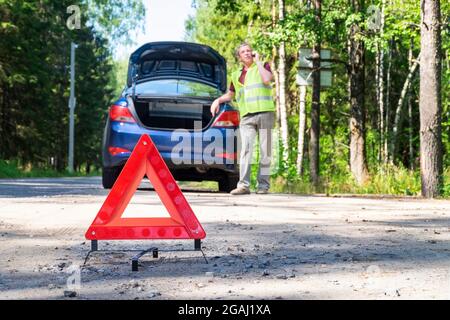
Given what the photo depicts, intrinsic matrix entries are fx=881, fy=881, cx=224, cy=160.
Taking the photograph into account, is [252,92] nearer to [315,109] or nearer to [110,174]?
[110,174]

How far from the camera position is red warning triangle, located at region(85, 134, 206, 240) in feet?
20.5

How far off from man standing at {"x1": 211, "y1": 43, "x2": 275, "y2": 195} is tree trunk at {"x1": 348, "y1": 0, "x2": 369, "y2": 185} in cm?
981

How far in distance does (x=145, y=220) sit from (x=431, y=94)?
30.4 ft

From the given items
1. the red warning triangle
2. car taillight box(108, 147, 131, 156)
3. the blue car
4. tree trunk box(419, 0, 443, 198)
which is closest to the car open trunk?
the blue car

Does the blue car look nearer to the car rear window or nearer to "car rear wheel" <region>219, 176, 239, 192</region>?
the car rear window

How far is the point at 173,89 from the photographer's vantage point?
1280 cm

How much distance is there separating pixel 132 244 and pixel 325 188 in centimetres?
1086

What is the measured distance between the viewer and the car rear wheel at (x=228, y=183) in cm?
1385

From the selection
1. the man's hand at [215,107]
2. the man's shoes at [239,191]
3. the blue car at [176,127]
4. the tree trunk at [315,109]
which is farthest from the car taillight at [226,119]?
the tree trunk at [315,109]

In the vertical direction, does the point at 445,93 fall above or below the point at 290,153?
above

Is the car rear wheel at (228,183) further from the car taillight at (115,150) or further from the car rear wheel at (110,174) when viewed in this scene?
the car taillight at (115,150)

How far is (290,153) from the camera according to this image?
75.6ft
